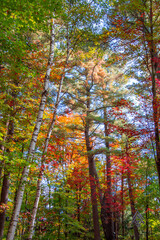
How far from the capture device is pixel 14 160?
3732 millimetres

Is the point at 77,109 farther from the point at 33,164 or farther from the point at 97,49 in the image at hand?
the point at 33,164

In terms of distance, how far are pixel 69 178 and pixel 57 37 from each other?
7109mm

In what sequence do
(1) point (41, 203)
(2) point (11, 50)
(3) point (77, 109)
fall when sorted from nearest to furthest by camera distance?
(2) point (11, 50) → (1) point (41, 203) → (3) point (77, 109)

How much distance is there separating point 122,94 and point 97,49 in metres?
4.25

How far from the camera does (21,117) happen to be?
6863 millimetres

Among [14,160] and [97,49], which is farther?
[97,49]

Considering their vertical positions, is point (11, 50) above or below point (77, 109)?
below

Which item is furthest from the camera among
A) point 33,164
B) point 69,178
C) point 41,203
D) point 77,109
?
point 77,109

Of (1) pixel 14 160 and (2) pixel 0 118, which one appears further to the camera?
(2) pixel 0 118

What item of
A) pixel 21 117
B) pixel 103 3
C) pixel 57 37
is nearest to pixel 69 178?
pixel 21 117

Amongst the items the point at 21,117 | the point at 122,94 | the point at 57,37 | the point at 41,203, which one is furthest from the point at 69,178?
the point at 57,37

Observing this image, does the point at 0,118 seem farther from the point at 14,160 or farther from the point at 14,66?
the point at 14,160

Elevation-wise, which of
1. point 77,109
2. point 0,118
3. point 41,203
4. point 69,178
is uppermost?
point 77,109

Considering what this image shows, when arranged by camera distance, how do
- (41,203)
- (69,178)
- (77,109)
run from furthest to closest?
1. (77,109)
2. (69,178)
3. (41,203)
